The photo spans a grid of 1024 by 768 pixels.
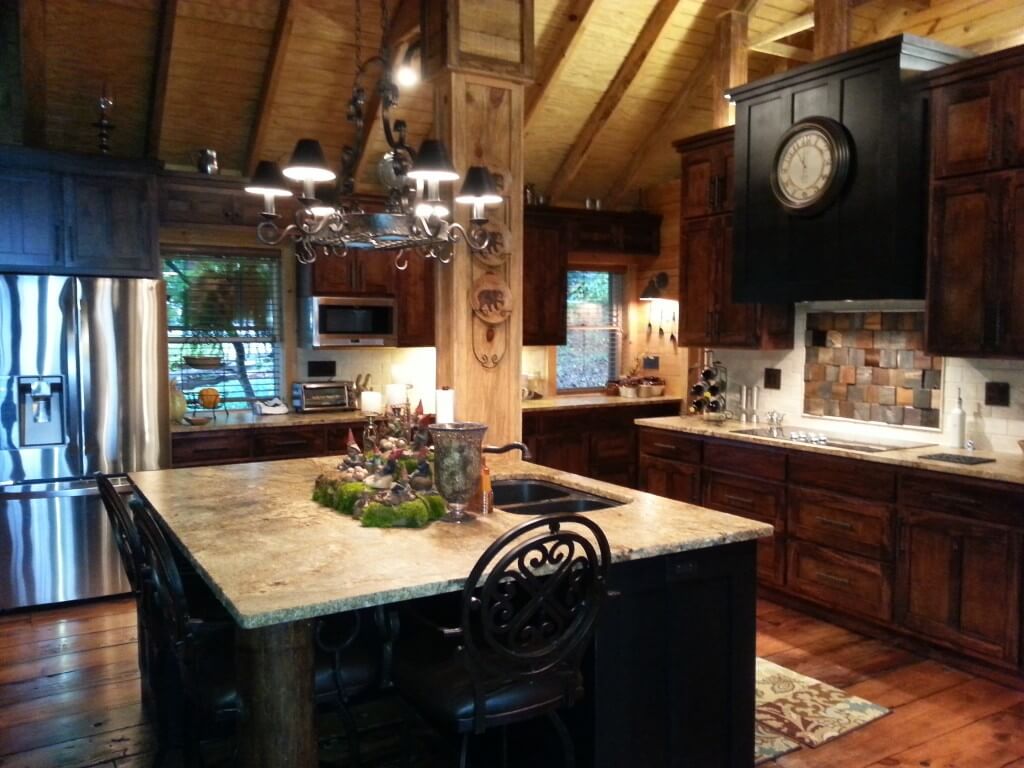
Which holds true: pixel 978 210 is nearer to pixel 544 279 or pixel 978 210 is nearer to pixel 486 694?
pixel 486 694

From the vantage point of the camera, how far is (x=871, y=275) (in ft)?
13.8

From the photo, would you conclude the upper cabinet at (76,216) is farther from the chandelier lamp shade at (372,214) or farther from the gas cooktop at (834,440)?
the gas cooktop at (834,440)

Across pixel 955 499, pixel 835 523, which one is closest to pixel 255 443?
pixel 835 523

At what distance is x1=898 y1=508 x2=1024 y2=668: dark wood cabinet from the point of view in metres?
3.47

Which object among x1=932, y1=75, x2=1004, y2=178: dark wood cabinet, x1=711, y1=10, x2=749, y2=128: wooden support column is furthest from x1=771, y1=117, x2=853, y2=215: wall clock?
x1=711, y1=10, x2=749, y2=128: wooden support column

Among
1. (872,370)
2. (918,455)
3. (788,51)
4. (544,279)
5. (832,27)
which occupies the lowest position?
(918,455)

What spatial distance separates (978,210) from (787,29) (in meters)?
2.47

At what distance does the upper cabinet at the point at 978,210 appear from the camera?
3.61 meters

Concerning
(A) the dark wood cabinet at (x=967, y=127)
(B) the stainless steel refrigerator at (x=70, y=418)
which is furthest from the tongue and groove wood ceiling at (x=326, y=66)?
(B) the stainless steel refrigerator at (x=70, y=418)

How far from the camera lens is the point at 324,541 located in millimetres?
2402

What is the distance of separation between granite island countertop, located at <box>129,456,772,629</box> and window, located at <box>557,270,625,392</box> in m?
4.25

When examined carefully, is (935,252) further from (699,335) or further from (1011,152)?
(699,335)

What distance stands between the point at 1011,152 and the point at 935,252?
54 centimetres

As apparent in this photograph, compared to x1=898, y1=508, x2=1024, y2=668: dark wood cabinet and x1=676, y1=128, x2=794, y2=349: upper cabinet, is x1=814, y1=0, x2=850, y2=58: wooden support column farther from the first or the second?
x1=898, y1=508, x2=1024, y2=668: dark wood cabinet
